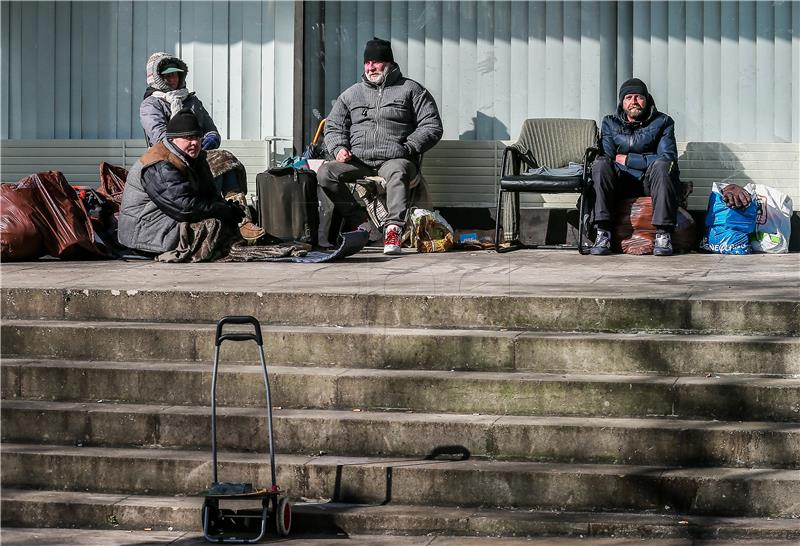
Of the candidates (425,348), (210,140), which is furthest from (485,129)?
(425,348)

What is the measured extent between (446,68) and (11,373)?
5.76m

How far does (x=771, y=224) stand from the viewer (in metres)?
10.4

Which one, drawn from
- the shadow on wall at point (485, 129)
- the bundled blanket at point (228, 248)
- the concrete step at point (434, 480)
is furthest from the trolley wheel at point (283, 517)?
the shadow on wall at point (485, 129)

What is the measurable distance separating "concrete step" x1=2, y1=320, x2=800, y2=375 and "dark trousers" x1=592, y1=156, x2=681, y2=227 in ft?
10.1

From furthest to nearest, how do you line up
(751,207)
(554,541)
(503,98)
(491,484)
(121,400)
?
(503,98) → (751,207) → (121,400) → (491,484) → (554,541)

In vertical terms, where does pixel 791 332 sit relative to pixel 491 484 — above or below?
above

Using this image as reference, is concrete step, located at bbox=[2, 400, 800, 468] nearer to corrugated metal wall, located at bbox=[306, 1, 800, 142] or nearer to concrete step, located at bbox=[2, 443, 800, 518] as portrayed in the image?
concrete step, located at bbox=[2, 443, 800, 518]

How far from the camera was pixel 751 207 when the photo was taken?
10445 mm

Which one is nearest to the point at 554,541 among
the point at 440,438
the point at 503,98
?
the point at 440,438

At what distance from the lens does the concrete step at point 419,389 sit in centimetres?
659

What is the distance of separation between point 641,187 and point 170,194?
3539 millimetres

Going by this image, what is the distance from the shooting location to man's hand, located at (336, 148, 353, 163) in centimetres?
1093

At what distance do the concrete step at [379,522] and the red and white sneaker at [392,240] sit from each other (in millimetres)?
4156

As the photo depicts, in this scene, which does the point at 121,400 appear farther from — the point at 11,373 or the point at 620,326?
the point at 620,326
